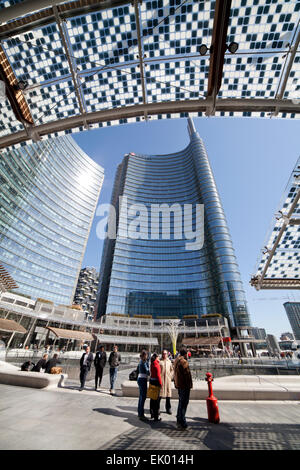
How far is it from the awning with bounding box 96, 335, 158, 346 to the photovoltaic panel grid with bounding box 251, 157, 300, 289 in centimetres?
4431

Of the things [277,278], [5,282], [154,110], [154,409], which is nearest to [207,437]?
[154,409]

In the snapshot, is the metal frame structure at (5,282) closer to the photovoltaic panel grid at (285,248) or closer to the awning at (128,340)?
the photovoltaic panel grid at (285,248)

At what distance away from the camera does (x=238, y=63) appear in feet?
25.3

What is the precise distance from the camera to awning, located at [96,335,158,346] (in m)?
47.7

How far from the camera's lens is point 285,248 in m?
12.5

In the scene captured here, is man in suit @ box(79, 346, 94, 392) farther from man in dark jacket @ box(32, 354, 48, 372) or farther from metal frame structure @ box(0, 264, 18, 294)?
metal frame structure @ box(0, 264, 18, 294)

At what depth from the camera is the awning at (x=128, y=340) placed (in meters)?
47.7

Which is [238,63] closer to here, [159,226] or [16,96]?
[16,96]

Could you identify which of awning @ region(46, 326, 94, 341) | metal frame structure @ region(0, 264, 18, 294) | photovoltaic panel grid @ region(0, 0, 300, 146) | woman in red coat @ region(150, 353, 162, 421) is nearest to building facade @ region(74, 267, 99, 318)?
awning @ region(46, 326, 94, 341)

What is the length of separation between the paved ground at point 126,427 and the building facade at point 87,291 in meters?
106

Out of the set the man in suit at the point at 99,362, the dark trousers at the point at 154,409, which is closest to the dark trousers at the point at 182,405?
the dark trousers at the point at 154,409

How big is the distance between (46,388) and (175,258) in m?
73.1

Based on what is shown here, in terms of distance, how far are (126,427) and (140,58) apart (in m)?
12.4
